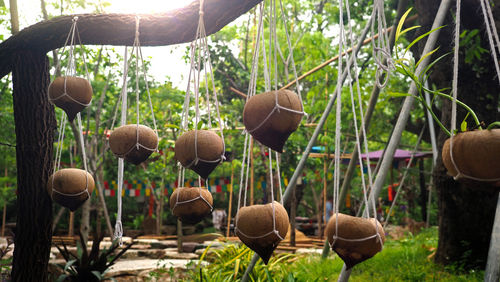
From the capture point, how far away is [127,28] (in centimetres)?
134

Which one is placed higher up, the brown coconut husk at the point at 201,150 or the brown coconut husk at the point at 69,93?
the brown coconut husk at the point at 69,93

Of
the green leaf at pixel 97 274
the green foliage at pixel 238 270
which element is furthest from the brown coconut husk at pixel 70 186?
the green leaf at pixel 97 274

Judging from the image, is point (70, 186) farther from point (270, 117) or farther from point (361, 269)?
point (361, 269)

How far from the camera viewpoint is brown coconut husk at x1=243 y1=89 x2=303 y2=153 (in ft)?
2.33

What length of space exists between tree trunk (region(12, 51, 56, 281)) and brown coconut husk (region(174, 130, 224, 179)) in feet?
3.56

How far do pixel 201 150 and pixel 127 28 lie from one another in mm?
704

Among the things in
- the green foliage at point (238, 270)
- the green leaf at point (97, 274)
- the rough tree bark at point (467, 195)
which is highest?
the rough tree bark at point (467, 195)

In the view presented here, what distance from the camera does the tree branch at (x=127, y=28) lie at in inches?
46.0

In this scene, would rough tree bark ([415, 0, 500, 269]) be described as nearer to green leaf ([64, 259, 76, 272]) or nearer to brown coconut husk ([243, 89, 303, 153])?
brown coconut husk ([243, 89, 303, 153])

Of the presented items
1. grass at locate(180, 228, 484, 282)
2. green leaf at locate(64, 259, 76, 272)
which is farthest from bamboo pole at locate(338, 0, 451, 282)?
green leaf at locate(64, 259, 76, 272)

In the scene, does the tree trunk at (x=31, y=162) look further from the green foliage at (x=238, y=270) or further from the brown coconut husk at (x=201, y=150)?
the green foliage at (x=238, y=270)

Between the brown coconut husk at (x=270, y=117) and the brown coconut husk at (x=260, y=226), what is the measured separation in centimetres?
13

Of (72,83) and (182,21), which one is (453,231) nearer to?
(182,21)

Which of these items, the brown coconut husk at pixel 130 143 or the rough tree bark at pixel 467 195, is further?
the rough tree bark at pixel 467 195
